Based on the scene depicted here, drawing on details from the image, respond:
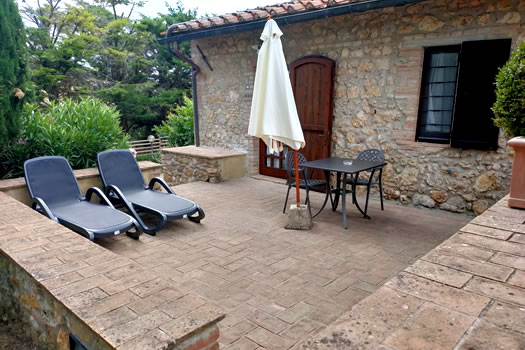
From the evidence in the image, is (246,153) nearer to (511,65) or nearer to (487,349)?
(511,65)

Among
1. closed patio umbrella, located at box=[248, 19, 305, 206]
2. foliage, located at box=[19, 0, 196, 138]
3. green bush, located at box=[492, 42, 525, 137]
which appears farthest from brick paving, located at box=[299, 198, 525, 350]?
foliage, located at box=[19, 0, 196, 138]

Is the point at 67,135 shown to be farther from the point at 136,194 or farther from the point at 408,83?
the point at 408,83

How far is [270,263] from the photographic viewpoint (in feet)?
11.8

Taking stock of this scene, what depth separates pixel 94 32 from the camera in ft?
57.3

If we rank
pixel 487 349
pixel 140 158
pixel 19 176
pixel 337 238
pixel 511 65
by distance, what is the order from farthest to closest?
1. pixel 140 158
2. pixel 19 176
3. pixel 337 238
4. pixel 511 65
5. pixel 487 349

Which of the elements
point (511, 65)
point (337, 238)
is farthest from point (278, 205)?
point (511, 65)

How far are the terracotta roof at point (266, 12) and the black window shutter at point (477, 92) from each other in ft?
5.63

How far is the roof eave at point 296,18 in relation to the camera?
479 centimetres

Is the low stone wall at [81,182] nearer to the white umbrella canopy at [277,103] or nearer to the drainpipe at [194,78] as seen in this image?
the white umbrella canopy at [277,103]

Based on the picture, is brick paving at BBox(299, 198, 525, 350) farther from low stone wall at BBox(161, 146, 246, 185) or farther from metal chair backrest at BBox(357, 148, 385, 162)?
low stone wall at BBox(161, 146, 246, 185)

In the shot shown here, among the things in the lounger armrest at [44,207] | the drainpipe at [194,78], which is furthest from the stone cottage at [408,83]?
the lounger armrest at [44,207]

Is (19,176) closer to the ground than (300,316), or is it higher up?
higher up

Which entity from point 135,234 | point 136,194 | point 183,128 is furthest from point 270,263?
point 183,128

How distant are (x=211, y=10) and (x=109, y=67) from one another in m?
7.62
